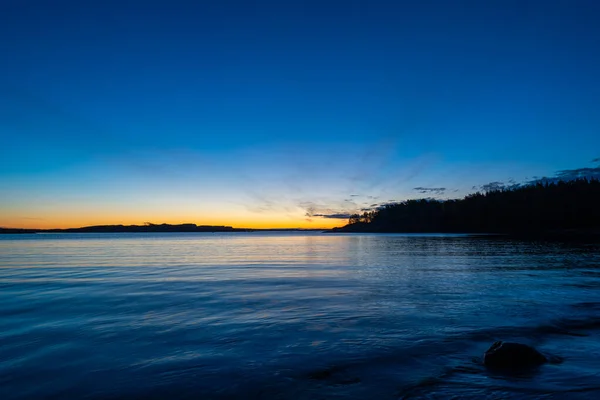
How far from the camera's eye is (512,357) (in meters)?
9.38

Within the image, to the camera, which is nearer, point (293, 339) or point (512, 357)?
point (512, 357)

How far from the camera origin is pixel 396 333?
41.6 feet

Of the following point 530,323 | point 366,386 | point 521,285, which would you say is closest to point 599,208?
point 521,285

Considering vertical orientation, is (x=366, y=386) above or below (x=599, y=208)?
below

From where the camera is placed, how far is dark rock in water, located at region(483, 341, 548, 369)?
9273 mm

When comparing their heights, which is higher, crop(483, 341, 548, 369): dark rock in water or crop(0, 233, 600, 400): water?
crop(483, 341, 548, 369): dark rock in water

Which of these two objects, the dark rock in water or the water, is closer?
the water

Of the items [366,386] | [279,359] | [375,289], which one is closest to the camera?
[366,386]

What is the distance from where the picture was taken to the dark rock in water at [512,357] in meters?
9.27

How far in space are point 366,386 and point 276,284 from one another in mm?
17257

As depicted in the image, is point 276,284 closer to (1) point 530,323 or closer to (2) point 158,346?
(2) point 158,346

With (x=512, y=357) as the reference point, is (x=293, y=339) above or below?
below

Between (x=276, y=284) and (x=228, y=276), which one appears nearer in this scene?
(x=276, y=284)

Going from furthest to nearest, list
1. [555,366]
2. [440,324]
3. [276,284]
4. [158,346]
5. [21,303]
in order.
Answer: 1. [276,284]
2. [21,303]
3. [440,324]
4. [158,346]
5. [555,366]
